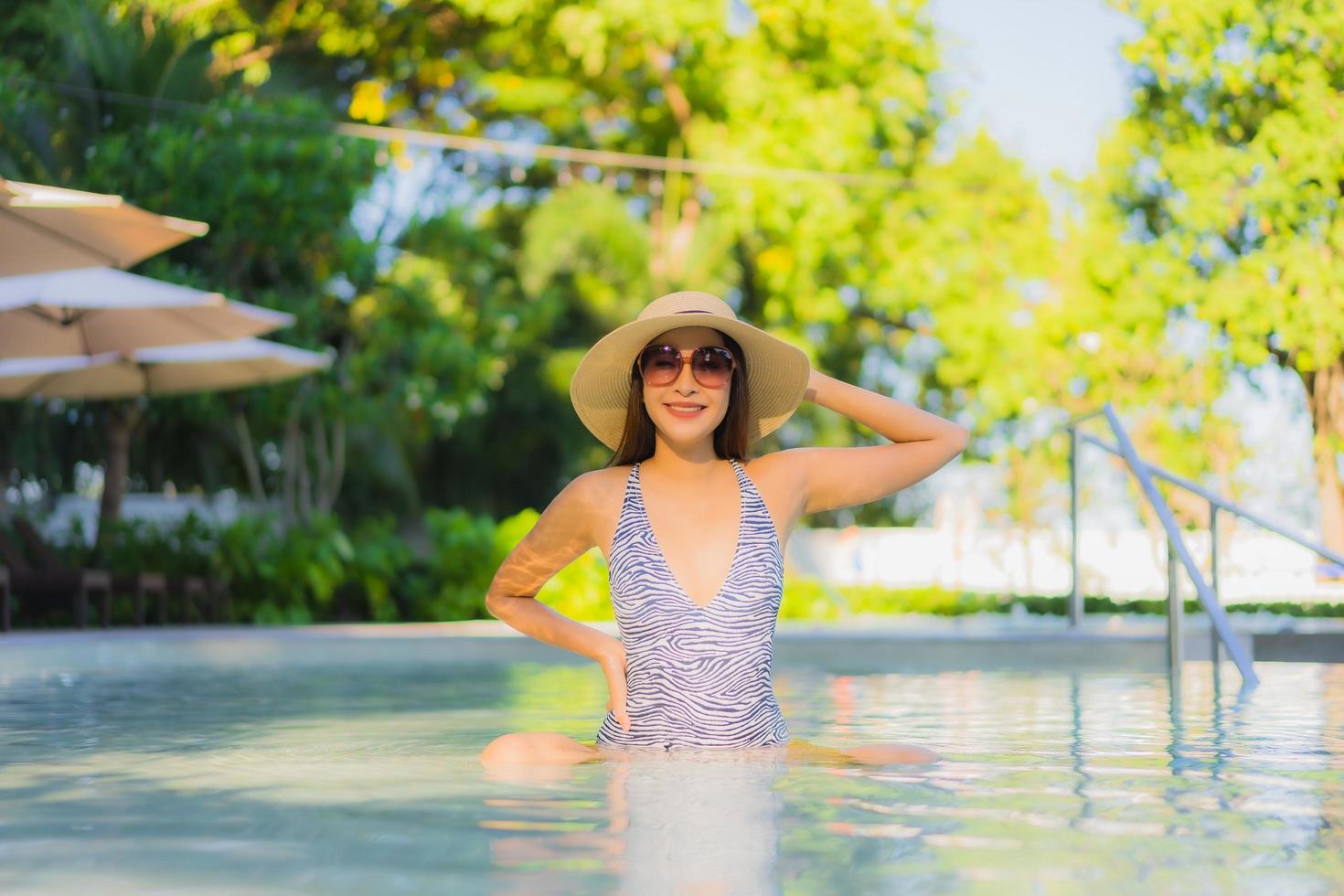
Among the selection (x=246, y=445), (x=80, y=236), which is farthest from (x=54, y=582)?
(x=246, y=445)

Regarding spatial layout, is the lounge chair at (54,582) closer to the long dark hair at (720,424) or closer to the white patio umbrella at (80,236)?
the white patio umbrella at (80,236)

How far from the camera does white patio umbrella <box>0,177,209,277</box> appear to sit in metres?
9.05

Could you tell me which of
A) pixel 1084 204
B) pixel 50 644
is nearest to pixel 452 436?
pixel 1084 204

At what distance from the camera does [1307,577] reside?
21.1m

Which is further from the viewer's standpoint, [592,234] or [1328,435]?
[592,234]

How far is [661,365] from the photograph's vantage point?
13.0ft

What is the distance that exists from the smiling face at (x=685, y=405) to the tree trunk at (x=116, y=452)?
12694mm

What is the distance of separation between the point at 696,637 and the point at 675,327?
0.73 metres

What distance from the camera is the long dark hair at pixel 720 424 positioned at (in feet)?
13.5

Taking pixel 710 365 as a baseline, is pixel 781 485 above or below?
below

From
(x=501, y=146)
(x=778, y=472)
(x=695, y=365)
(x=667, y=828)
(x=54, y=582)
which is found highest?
(x=501, y=146)

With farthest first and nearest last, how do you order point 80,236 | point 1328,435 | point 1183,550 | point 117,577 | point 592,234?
point 592,234, point 1328,435, point 117,577, point 80,236, point 1183,550

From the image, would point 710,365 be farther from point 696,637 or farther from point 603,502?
point 696,637

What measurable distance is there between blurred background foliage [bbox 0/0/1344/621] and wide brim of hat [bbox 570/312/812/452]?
38.6 ft
